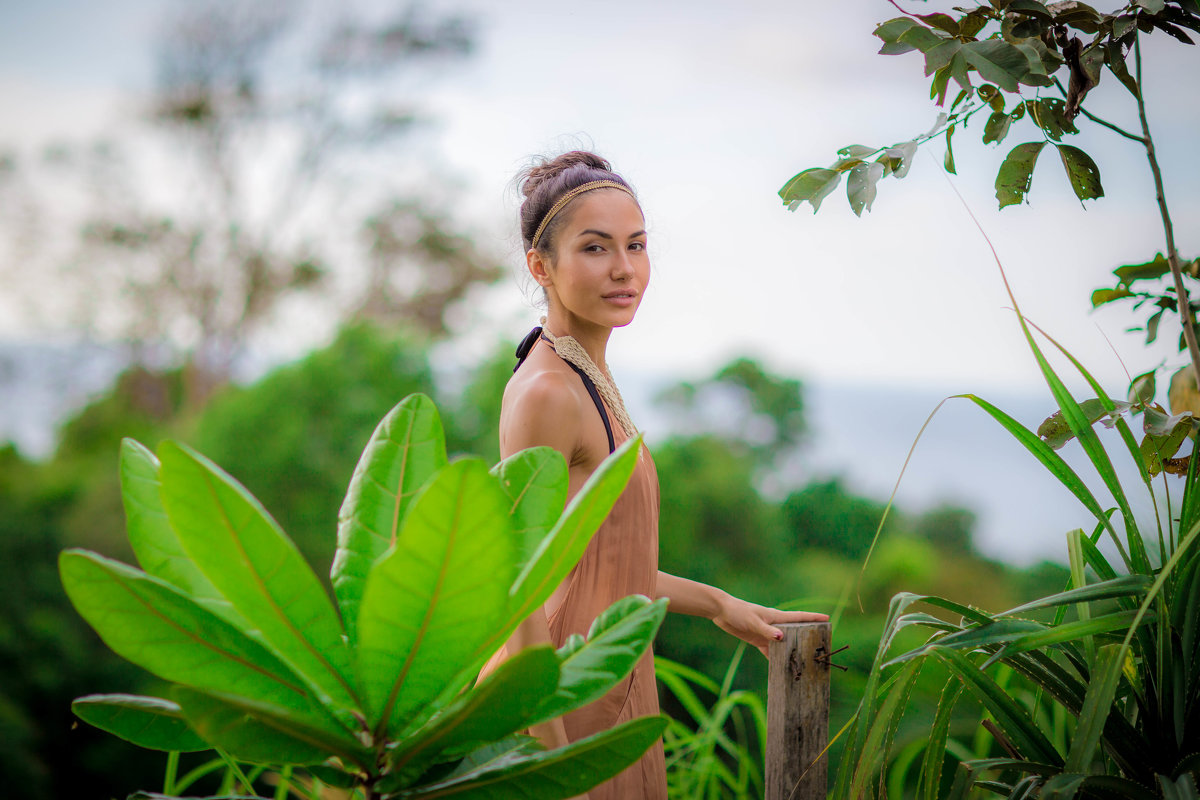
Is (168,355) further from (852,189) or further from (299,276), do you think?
(852,189)

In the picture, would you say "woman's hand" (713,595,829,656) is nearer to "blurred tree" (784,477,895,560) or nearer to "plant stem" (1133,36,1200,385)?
"plant stem" (1133,36,1200,385)

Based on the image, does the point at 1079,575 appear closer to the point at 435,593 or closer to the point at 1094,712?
the point at 1094,712

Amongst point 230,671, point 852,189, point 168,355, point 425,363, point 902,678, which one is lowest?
point 902,678

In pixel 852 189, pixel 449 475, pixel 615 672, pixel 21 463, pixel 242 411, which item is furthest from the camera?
pixel 21 463

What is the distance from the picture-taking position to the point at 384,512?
0.49 m

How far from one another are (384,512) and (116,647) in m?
0.15

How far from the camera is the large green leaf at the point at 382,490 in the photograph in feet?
1.57

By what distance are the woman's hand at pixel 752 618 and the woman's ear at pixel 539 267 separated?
1.51 ft

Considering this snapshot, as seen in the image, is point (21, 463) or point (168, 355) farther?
point (168, 355)

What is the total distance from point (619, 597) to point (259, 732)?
0.54 m

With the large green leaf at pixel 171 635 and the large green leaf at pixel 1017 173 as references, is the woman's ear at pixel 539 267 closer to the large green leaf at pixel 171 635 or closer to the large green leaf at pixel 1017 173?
the large green leaf at pixel 1017 173

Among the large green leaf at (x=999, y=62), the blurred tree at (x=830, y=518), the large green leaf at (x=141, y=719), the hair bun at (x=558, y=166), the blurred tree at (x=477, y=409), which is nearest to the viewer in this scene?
the large green leaf at (x=141, y=719)

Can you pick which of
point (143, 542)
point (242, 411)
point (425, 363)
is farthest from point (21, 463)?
point (143, 542)

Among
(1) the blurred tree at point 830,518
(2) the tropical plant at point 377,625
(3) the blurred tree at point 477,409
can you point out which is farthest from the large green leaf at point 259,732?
(1) the blurred tree at point 830,518
